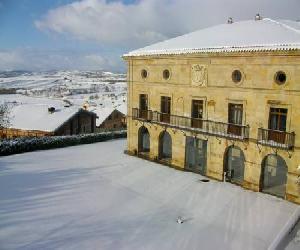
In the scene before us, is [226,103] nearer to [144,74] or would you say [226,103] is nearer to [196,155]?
[196,155]

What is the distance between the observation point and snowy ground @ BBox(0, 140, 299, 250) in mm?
16703

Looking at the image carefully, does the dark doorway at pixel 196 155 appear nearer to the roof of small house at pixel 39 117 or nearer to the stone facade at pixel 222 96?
the stone facade at pixel 222 96

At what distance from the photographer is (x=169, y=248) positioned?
16000 mm

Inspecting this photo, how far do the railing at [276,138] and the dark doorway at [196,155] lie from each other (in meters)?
5.06

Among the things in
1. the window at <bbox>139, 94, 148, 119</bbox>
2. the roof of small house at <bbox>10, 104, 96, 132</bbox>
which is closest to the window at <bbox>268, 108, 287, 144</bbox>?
the window at <bbox>139, 94, 148, 119</bbox>

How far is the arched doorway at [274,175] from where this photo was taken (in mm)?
22344

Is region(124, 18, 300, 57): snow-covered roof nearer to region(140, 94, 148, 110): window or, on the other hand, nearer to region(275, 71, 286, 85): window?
region(275, 71, 286, 85): window

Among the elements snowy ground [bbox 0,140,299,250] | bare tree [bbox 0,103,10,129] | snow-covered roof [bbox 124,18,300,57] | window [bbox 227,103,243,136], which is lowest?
snowy ground [bbox 0,140,299,250]

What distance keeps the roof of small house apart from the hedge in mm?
3728

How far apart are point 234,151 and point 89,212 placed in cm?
1092

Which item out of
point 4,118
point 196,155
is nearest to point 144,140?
point 196,155

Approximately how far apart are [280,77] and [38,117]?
31033mm

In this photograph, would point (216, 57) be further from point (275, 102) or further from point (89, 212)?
point (89, 212)

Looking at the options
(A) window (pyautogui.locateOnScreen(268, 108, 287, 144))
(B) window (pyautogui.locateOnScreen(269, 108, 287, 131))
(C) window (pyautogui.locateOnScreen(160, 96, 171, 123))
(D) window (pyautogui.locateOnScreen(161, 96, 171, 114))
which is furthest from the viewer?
(D) window (pyautogui.locateOnScreen(161, 96, 171, 114))
